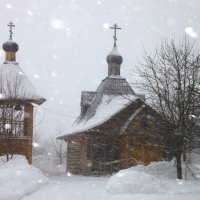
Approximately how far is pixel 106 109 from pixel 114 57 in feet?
20.0

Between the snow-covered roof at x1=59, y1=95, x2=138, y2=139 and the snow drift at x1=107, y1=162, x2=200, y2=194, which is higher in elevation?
the snow-covered roof at x1=59, y1=95, x2=138, y2=139

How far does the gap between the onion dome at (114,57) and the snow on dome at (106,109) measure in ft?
12.6

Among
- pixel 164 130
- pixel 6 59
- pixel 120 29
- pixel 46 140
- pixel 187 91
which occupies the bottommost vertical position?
pixel 46 140

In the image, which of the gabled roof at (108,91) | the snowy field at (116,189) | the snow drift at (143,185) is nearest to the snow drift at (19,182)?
the snowy field at (116,189)

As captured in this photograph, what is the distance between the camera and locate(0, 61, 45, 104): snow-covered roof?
22828 millimetres

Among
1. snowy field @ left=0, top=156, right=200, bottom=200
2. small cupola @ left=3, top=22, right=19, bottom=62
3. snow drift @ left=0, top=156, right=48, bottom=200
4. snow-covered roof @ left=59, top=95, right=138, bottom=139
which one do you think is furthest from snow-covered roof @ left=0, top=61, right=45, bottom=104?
snowy field @ left=0, top=156, right=200, bottom=200

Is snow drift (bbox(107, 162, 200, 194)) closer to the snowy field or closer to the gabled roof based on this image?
the snowy field

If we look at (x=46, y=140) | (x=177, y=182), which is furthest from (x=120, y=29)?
(x=46, y=140)

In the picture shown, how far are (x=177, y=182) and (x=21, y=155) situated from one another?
31.8 ft

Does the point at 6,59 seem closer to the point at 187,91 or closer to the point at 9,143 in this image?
the point at 9,143

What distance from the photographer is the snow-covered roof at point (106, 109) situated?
25.9 m

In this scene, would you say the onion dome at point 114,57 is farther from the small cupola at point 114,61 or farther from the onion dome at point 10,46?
the onion dome at point 10,46

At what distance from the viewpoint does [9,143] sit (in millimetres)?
21844

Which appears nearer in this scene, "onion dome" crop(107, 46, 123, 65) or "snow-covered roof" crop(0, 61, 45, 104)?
"snow-covered roof" crop(0, 61, 45, 104)
